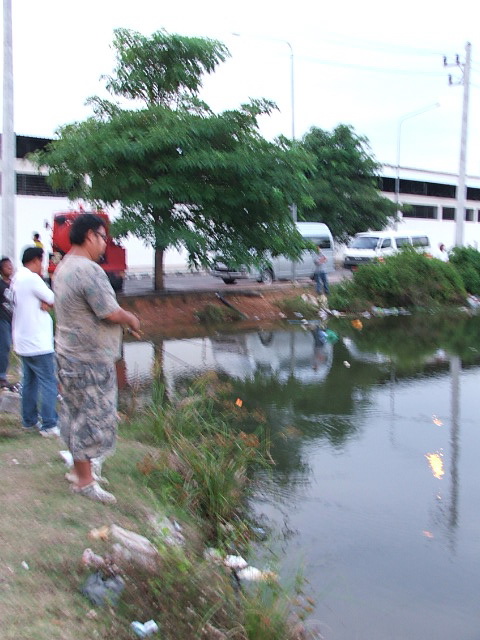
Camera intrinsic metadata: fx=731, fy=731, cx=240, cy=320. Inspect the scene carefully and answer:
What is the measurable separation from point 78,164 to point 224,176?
321 cm

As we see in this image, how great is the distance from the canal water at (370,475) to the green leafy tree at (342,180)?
83.8 feet

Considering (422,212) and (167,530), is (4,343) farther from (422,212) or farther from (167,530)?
(422,212)

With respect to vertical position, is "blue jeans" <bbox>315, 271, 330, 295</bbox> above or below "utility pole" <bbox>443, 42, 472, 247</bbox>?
below

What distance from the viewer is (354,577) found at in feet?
15.7

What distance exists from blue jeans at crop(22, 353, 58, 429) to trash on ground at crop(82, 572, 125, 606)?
2.76 metres

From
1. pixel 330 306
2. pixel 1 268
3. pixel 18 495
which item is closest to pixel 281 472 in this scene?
pixel 18 495

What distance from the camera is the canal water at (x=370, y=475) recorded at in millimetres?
4508

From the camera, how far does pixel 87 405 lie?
4.69 meters

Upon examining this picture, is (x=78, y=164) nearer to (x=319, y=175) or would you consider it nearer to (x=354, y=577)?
(x=354, y=577)

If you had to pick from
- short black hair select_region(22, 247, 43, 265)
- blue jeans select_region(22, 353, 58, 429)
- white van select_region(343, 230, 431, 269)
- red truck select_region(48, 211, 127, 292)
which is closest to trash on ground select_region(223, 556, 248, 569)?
blue jeans select_region(22, 353, 58, 429)

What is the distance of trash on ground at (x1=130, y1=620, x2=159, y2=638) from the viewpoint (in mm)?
3379

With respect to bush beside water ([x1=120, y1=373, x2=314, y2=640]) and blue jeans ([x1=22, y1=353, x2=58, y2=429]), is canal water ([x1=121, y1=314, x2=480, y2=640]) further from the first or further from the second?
blue jeans ([x1=22, y1=353, x2=58, y2=429])

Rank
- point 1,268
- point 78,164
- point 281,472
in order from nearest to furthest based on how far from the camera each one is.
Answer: point 281,472, point 1,268, point 78,164

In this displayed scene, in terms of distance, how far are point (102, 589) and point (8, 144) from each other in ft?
35.3
